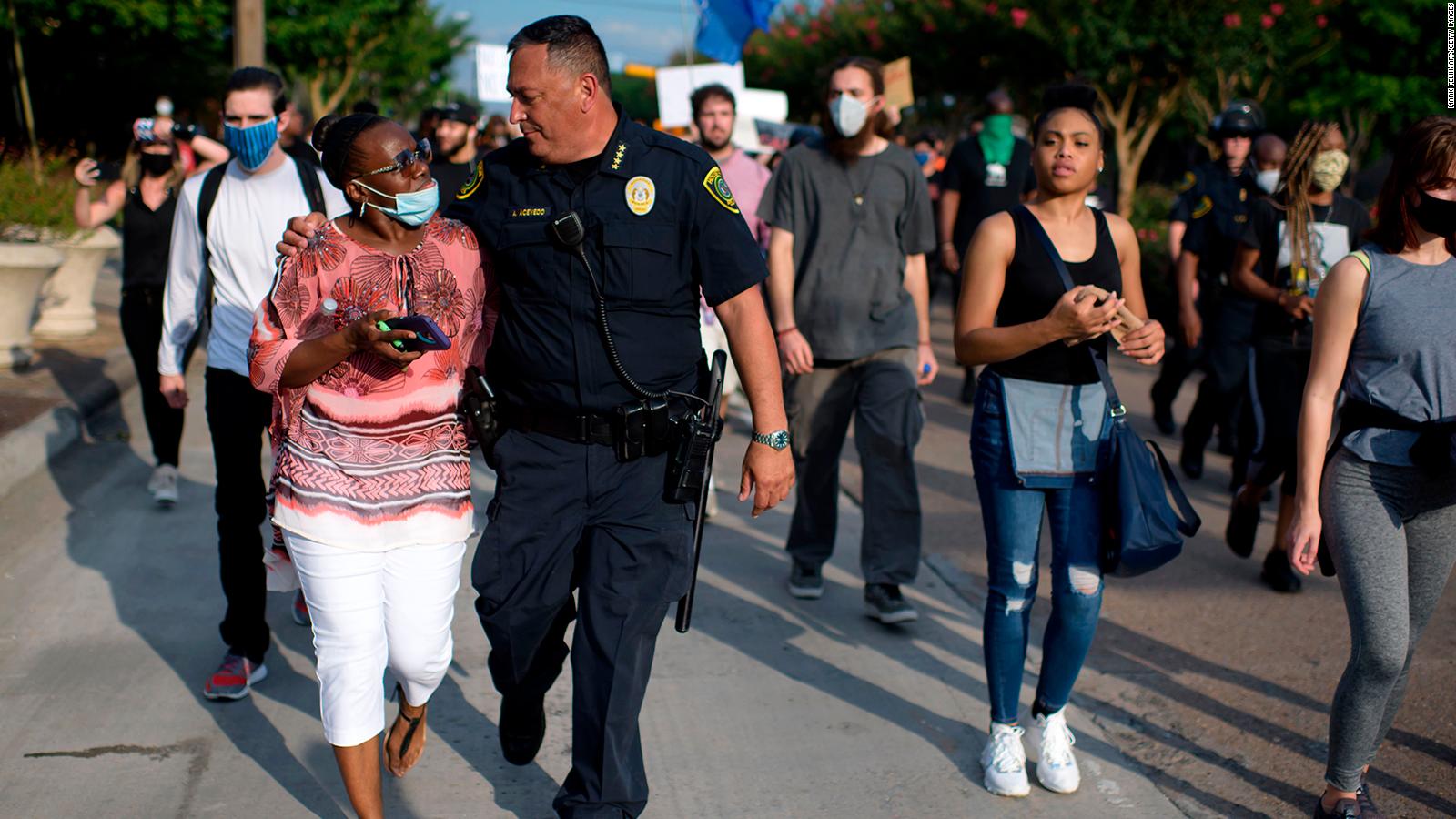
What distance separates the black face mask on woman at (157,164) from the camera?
21.2ft

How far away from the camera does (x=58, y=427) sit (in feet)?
24.9

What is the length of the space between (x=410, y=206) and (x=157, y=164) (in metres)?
3.90

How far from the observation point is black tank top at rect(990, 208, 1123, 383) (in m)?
3.80

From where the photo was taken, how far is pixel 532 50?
3279 mm

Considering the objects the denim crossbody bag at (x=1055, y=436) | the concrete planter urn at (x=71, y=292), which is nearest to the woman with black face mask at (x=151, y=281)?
the denim crossbody bag at (x=1055, y=436)

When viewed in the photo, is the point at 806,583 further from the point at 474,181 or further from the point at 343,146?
the point at 343,146

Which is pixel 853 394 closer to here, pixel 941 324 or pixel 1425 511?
pixel 1425 511

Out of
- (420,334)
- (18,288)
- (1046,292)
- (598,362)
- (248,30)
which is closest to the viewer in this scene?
(420,334)

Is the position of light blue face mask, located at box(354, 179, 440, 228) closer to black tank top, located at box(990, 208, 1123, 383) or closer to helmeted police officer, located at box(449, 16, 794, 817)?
helmeted police officer, located at box(449, 16, 794, 817)

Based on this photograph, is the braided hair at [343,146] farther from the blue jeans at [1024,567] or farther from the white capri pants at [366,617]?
the blue jeans at [1024,567]

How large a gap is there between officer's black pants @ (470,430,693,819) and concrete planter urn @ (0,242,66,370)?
700 cm

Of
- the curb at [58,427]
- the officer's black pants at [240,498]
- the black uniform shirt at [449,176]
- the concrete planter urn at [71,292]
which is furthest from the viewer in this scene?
the concrete planter urn at [71,292]

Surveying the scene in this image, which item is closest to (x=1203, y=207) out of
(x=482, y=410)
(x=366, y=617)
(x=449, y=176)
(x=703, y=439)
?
(x=449, y=176)

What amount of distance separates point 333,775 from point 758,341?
1.75 metres
